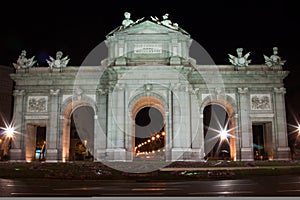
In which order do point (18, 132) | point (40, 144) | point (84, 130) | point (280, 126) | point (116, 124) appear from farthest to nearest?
point (40, 144)
point (84, 130)
point (18, 132)
point (280, 126)
point (116, 124)

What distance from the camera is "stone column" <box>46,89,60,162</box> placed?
53.0 meters

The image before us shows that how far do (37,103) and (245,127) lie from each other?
3306cm

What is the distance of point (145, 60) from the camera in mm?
52969

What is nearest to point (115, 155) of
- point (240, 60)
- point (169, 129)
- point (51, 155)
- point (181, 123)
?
point (169, 129)

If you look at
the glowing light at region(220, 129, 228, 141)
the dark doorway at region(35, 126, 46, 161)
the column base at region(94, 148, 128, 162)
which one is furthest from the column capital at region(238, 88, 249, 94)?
the dark doorway at region(35, 126, 46, 161)

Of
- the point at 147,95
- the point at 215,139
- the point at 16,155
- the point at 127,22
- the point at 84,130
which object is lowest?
the point at 16,155

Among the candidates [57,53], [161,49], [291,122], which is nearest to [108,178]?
[161,49]

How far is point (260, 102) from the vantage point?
5459 centimetres

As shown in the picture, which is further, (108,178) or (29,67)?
(29,67)

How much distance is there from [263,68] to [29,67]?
37.7 metres

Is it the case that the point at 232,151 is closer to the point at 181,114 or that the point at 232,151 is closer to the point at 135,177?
the point at 181,114

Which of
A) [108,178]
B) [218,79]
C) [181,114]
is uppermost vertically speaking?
[218,79]

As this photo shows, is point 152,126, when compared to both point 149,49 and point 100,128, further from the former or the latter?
point 149,49

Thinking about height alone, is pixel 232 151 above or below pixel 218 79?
below
